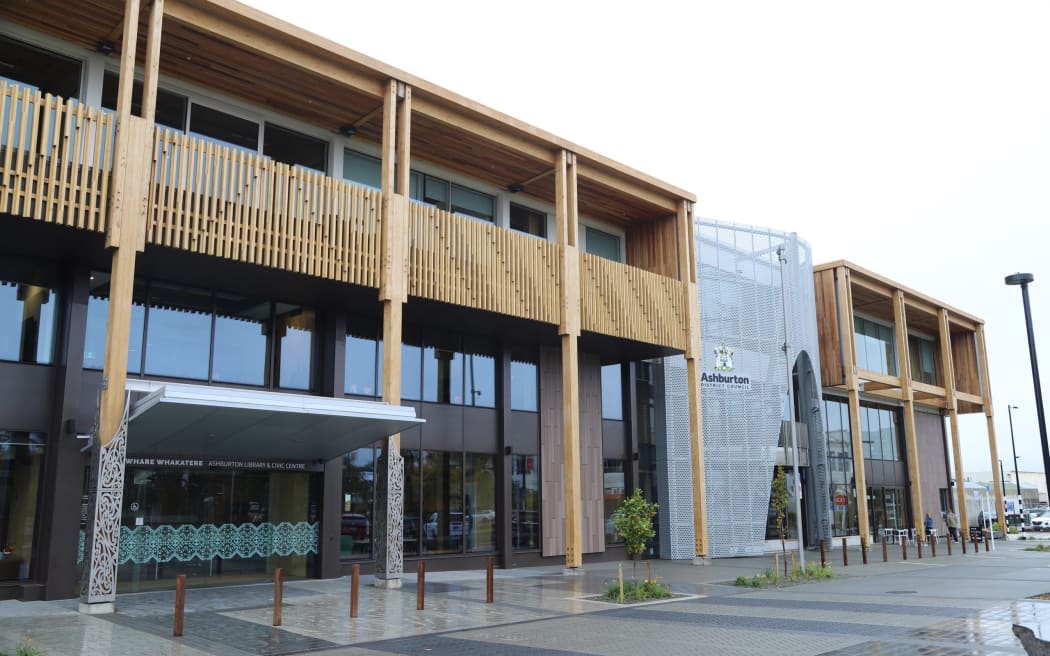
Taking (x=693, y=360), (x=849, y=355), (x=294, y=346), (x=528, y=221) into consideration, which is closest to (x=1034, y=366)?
(x=693, y=360)

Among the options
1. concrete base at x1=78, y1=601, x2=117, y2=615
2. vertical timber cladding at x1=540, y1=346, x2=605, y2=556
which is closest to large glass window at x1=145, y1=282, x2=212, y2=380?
concrete base at x1=78, y1=601, x2=117, y2=615

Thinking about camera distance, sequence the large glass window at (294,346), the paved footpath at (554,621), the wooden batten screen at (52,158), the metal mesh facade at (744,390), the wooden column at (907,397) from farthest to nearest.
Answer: the wooden column at (907,397) < the metal mesh facade at (744,390) < the large glass window at (294,346) < the wooden batten screen at (52,158) < the paved footpath at (554,621)

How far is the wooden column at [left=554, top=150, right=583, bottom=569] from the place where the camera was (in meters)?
21.8

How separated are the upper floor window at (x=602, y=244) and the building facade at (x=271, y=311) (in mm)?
2286

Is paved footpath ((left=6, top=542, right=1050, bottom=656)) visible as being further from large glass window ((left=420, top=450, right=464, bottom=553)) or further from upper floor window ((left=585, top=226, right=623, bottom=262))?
upper floor window ((left=585, top=226, right=623, bottom=262))

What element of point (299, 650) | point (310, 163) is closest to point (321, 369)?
point (310, 163)

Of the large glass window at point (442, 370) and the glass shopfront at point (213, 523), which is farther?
the large glass window at point (442, 370)

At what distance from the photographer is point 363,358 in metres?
21.8

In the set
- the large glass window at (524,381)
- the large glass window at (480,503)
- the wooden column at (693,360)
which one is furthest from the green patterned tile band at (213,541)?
the wooden column at (693,360)

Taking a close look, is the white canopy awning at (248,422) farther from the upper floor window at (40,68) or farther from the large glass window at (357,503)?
the upper floor window at (40,68)

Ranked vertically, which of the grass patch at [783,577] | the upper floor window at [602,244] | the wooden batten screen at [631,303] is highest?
the upper floor window at [602,244]

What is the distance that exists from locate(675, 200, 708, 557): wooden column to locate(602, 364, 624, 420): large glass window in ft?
8.38

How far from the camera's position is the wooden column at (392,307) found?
1797 centimetres

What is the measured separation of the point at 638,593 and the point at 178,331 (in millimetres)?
11661
